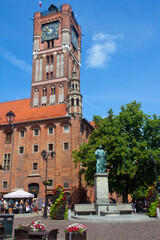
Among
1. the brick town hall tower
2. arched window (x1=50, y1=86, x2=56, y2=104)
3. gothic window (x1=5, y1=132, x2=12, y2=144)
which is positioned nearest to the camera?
the brick town hall tower

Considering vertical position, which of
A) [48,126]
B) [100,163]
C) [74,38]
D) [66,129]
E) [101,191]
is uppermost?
[74,38]

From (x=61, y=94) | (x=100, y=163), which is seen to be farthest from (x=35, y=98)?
(x=100, y=163)

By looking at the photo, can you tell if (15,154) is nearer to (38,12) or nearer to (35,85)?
(35,85)

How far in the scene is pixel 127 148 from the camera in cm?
2509

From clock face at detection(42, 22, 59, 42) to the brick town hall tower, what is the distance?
0.26 metres

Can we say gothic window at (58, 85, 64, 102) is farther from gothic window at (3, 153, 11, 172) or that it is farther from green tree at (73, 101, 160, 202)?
green tree at (73, 101, 160, 202)

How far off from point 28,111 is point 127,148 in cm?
2272

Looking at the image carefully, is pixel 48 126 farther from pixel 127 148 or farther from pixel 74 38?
pixel 74 38

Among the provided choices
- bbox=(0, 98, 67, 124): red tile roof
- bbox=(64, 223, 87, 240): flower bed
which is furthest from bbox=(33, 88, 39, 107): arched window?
bbox=(64, 223, 87, 240): flower bed

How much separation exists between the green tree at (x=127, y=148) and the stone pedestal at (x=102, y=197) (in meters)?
5.97

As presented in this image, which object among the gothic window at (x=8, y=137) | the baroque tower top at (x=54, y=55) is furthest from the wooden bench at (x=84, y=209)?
the baroque tower top at (x=54, y=55)

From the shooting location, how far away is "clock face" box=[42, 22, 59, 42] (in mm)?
49125

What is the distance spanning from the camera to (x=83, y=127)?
37.8 meters

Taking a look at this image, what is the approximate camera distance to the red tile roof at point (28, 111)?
3812 cm
